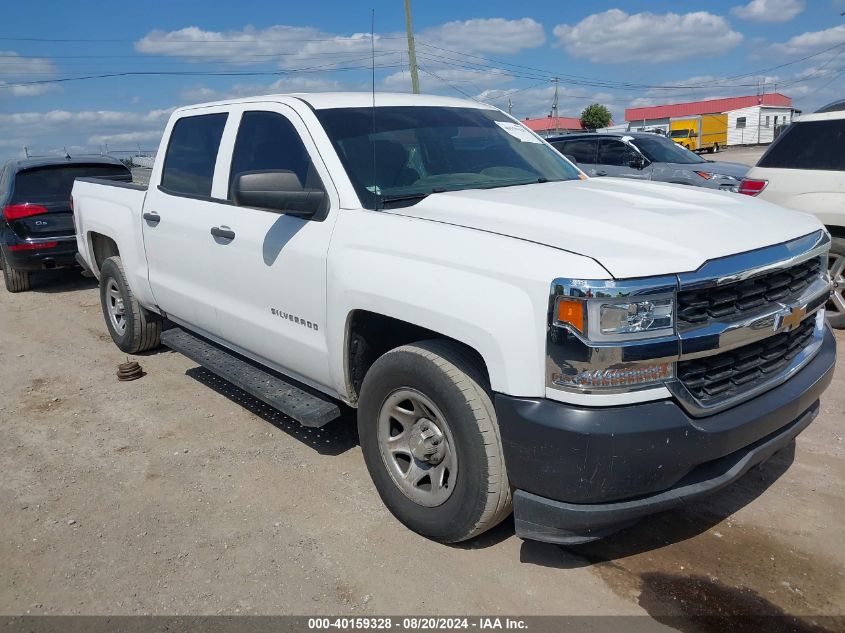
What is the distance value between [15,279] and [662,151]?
33.3 ft

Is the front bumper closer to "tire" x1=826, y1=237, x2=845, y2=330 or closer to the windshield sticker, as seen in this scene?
the windshield sticker

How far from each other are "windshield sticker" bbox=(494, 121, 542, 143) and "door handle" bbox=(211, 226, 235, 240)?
1776 millimetres

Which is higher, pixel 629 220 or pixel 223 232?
pixel 629 220

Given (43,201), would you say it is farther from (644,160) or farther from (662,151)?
(662,151)

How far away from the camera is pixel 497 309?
8.27ft

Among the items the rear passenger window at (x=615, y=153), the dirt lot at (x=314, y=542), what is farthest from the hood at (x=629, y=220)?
the rear passenger window at (x=615, y=153)

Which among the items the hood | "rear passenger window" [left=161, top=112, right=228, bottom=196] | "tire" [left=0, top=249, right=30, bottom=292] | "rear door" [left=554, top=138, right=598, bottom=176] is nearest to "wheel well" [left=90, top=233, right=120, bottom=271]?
"rear passenger window" [left=161, top=112, right=228, bottom=196]

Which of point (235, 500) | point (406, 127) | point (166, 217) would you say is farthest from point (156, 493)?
point (406, 127)

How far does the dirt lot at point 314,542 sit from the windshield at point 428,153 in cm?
162

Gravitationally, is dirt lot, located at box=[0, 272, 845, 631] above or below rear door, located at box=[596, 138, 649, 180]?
below

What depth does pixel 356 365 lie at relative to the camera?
11.1ft

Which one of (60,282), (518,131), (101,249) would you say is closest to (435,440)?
(518,131)

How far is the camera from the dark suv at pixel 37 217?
8812mm

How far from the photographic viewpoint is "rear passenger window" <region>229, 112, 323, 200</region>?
3.64 meters
